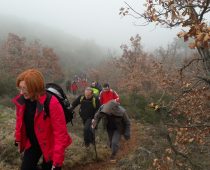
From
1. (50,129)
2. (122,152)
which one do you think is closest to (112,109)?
(122,152)

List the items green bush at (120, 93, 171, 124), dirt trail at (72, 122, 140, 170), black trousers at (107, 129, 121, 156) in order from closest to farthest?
1. black trousers at (107, 129, 121, 156)
2. dirt trail at (72, 122, 140, 170)
3. green bush at (120, 93, 171, 124)

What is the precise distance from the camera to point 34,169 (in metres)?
5.01

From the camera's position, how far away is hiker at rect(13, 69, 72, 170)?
4.49 m

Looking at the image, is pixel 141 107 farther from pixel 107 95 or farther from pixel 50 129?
pixel 50 129

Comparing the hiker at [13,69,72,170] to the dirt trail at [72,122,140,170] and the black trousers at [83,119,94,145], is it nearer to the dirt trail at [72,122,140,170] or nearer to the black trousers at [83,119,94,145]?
the dirt trail at [72,122,140,170]

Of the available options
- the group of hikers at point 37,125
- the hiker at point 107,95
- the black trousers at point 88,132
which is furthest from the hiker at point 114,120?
the group of hikers at point 37,125

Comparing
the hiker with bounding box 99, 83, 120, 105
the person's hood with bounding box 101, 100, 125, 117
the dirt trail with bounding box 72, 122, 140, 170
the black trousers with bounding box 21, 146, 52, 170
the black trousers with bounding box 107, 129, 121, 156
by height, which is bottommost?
the dirt trail with bounding box 72, 122, 140, 170

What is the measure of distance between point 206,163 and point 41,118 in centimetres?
769

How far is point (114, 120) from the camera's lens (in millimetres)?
9305

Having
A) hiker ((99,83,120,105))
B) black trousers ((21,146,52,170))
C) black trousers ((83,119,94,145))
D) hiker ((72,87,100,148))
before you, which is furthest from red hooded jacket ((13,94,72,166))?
hiker ((99,83,120,105))

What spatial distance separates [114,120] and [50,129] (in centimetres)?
469

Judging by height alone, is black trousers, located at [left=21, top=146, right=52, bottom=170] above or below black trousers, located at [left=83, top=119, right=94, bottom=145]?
above

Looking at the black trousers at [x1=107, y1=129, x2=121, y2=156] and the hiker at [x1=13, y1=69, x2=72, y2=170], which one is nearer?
the hiker at [x1=13, y1=69, x2=72, y2=170]

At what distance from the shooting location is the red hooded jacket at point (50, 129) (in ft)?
15.0
